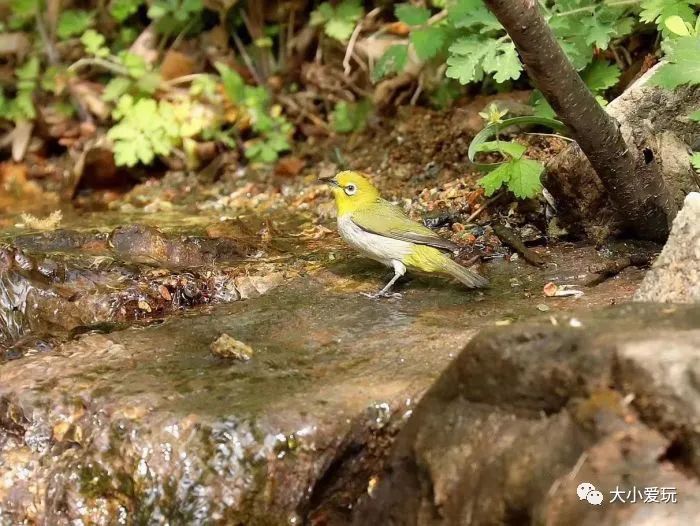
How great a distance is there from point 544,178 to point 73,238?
3423 millimetres

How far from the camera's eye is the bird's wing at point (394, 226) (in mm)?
4547

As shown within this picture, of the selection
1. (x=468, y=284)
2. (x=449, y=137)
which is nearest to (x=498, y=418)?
(x=468, y=284)

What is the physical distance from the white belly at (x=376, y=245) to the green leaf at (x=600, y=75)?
2090mm

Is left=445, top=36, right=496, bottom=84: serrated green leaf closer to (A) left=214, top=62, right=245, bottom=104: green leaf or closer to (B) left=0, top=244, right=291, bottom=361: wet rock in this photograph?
(B) left=0, top=244, right=291, bottom=361: wet rock

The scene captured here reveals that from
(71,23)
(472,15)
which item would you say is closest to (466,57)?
(472,15)

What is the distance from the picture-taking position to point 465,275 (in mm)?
4379

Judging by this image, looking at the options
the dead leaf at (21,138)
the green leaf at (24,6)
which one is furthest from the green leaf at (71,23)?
the dead leaf at (21,138)

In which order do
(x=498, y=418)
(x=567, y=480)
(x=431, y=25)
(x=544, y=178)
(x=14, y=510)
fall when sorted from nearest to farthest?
(x=567, y=480)
(x=498, y=418)
(x=14, y=510)
(x=544, y=178)
(x=431, y=25)

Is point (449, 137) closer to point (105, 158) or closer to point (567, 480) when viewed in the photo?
point (105, 158)

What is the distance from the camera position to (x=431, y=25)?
257 inches

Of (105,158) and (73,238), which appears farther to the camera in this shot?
(105,158)

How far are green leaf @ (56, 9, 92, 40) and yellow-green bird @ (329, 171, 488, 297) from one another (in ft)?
20.3

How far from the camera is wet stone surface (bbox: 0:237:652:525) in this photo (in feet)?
9.88

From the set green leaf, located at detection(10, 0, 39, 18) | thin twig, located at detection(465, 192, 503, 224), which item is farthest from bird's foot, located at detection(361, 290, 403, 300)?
green leaf, located at detection(10, 0, 39, 18)
